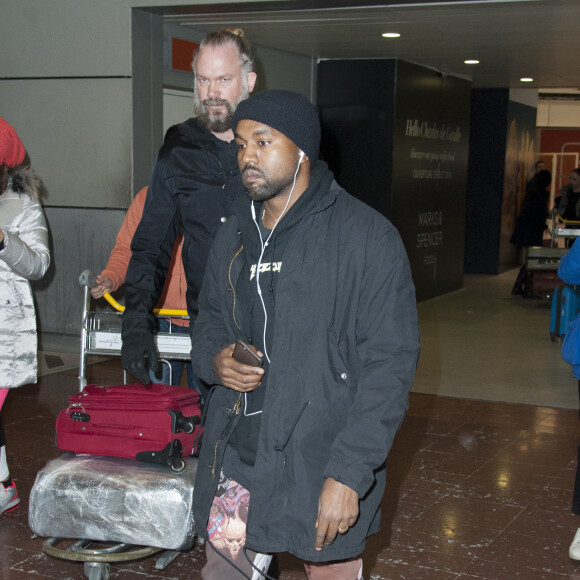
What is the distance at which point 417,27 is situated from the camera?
361 inches

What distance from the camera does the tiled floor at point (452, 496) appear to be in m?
3.87

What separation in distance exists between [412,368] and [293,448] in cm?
38

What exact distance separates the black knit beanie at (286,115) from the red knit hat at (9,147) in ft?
6.57

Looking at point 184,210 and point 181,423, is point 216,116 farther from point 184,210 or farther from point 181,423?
point 181,423

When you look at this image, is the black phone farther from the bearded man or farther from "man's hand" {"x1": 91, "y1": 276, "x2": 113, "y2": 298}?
"man's hand" {"x1": 91, "y1": 276, "x2": 113, "y2": 298}

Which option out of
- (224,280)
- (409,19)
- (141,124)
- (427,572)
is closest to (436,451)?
(427,572)

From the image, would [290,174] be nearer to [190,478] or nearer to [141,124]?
[190,478]

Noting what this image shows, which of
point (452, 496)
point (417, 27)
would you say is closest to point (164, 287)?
point (452, 496)

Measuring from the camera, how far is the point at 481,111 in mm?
16469

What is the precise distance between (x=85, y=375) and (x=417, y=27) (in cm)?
662

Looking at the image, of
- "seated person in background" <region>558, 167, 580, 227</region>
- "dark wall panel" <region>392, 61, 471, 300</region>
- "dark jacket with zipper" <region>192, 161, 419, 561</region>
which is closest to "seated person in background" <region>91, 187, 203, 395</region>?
"dark jacket with zipper" <region>192, 161, 419, 561</region>

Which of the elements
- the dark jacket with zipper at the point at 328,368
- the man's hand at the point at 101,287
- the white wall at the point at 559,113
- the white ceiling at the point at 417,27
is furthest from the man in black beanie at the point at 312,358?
the white wall at the point at 559,113

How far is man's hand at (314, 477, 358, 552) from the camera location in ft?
7.09

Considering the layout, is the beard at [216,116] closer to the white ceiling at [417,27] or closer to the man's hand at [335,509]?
the man's hand at [335,509]
